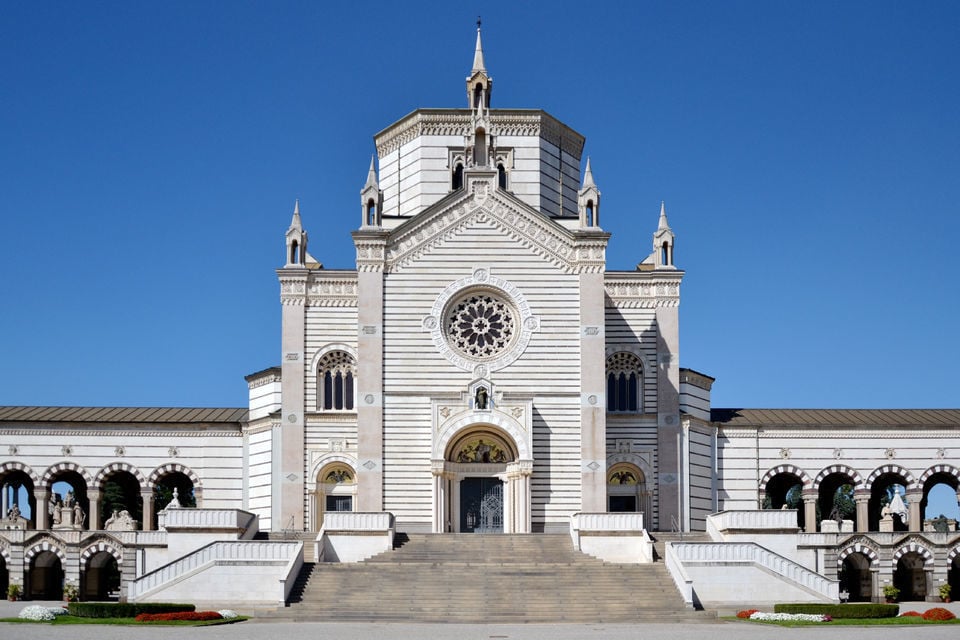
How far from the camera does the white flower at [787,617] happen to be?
41938mm

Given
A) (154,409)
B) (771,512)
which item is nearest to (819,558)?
(771,512)


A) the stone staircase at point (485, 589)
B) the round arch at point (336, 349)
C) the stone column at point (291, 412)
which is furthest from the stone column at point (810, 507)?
the stone column at point (291, 412)

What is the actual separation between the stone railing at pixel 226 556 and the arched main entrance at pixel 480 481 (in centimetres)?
1106

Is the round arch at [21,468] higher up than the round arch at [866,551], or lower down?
higher up

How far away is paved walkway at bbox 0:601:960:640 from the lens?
3669 cm

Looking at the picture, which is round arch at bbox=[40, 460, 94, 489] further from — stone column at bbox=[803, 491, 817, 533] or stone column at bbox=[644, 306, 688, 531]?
stone column at bbox=[803, 491, 817, 533]

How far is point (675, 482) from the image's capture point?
2395 inches

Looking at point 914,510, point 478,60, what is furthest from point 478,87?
point 914,510

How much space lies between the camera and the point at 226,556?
4778cm

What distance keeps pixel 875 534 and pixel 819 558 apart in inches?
224

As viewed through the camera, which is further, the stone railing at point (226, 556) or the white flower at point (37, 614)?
the stone railing at point (226, 556)

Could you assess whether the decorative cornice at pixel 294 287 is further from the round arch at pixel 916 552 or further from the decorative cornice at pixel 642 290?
the round arch at pixel 916 552

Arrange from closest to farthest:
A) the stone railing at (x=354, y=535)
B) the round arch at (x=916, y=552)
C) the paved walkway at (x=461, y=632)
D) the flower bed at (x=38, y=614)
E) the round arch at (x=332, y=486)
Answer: the paved walkway at (x=461, y=632)
the flower bed at (x=38, y=614)
the stone railing at (x=354, y=535)
the round arch at (x=916, y=552)
the round arch at (x=332, y=486)

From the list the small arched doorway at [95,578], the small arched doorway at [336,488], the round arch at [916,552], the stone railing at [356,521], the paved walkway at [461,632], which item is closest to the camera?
the paved walkway at [461,632]
